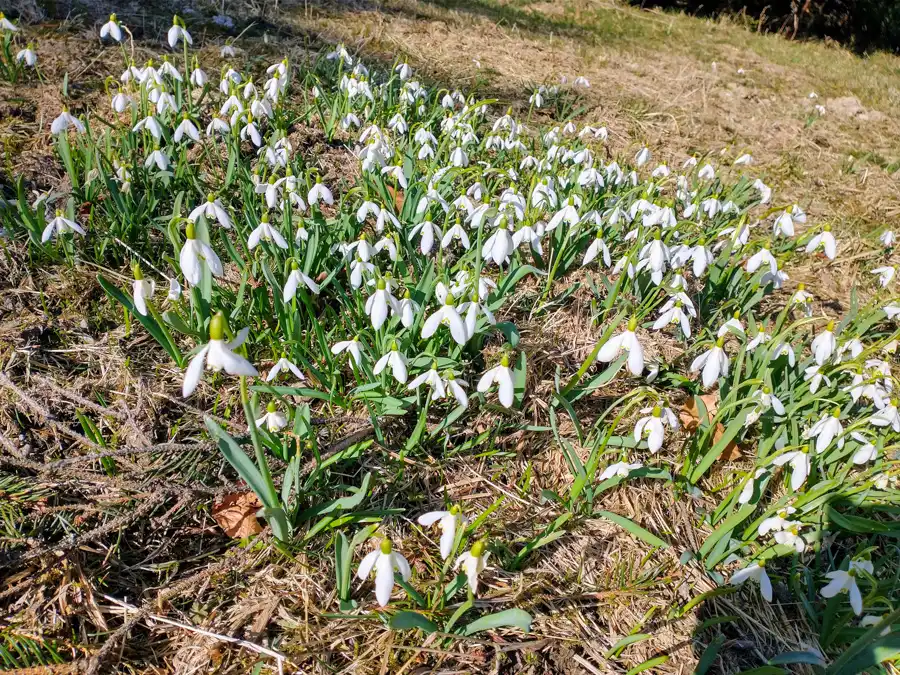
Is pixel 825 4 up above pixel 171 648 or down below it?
above

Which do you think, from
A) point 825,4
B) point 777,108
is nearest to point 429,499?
point 777,108

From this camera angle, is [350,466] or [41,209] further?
[41,209]

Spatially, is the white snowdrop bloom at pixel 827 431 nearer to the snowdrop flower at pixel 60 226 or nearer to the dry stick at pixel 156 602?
the dry stick at pixel 156 602

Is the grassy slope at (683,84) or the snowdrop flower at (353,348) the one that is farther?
the grassy slope at (683,84)

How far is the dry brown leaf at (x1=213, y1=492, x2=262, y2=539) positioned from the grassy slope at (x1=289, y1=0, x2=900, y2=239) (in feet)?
12.3

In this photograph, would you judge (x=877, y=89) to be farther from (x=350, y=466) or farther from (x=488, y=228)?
(x=350, y=466)

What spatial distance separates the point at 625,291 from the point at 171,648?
1.99m

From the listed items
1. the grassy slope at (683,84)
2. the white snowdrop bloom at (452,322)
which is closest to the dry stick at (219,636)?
the white snowdrop bloom at (452,322)

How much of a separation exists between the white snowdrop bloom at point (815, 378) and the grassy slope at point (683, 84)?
221 cm

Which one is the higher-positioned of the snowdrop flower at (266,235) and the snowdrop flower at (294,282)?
the snowdrop flower at (266,235)

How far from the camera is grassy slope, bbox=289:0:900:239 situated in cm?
430

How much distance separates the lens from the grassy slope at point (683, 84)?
4.30 meters

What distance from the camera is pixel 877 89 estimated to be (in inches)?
253

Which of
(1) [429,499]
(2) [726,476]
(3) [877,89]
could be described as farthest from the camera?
(3) [877,89]
